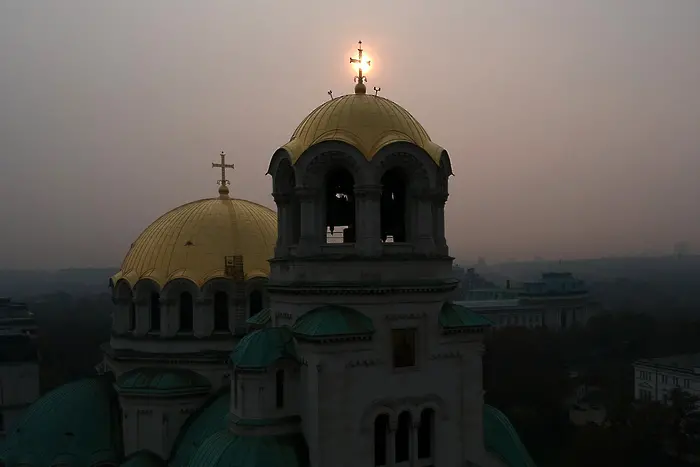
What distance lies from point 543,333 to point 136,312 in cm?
5883

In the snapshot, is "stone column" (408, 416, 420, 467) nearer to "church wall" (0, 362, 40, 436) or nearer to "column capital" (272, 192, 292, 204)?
"column capital" (272, 192, 292, 204)

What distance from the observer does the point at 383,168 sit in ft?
43.5

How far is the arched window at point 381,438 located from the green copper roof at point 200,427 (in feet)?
13.9

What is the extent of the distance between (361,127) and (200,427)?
8723 millimetres

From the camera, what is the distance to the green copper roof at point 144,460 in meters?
16.8

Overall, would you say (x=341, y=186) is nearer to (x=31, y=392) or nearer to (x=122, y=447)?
(x=122, y=447)

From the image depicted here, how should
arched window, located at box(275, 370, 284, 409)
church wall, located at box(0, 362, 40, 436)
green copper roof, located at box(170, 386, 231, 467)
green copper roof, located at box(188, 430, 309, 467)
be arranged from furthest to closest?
church wall, located at box(0, 362, 40, 436) → green copper roof, located at box(170, 386, 231, 467) → arched window, located at box(275, 370, 284, 409) → green copper roof, located at box(188, 430, 309, 467)

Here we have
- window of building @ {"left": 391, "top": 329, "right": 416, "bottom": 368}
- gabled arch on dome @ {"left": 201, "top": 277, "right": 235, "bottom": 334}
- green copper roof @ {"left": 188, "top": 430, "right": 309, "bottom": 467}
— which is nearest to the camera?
green copper roof @ {"left": 188, "top": 430, "right": 309, "bottom": 467}

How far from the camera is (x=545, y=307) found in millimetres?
96125

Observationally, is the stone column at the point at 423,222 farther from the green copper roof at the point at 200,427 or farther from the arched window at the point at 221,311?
the arched window at the point at 221,311

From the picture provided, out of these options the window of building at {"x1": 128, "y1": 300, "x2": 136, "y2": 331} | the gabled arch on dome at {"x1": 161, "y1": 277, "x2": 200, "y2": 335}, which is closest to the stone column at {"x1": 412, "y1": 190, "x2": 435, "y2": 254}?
the gabled arch on dome at {"x1": 161, "y1": 277, "x2": 200, "y2": 335}

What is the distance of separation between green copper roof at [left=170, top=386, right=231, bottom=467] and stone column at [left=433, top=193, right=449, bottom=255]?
6447 mm

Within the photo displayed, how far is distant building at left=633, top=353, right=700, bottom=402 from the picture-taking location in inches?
1782

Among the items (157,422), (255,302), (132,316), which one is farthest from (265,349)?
(132,316)
